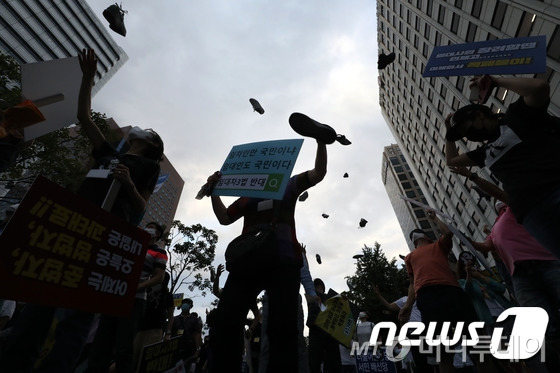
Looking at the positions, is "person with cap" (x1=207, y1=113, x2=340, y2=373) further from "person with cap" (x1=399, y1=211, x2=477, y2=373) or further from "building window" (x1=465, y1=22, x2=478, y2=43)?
"building window" (x1=465, y1=22, x2=478, y2=43)

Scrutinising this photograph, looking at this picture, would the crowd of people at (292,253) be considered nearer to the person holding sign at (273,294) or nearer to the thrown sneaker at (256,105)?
the person holding sign at (273,294)

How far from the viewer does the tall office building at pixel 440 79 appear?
16.1 metres

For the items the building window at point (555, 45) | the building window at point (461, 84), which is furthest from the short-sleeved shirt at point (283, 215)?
the building window at point (461, 84)

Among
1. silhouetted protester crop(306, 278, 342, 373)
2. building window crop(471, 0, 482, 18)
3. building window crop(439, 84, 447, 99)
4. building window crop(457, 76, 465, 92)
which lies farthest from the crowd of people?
building window crop(439, 84, 447, 99)

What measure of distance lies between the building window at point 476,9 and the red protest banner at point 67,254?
27.0 meters

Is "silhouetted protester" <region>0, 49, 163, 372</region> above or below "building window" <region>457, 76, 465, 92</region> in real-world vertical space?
below

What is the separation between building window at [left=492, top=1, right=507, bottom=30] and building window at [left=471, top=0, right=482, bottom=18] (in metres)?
1.63

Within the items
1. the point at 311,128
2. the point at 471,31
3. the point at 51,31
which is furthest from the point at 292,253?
the point at 51,31

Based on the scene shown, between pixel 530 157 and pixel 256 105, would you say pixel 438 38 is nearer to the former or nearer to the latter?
pixel 256 105

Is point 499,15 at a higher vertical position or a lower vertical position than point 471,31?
lower

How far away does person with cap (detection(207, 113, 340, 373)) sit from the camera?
1.63 meters

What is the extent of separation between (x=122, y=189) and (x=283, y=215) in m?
1.19

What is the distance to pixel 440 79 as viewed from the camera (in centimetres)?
2684

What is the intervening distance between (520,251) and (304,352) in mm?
2140
